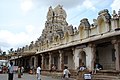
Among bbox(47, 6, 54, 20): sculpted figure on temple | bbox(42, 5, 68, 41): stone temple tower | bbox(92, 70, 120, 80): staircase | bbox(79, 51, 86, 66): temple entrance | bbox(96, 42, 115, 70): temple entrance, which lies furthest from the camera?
bbox(47, 6, 54, 20): sculpted figure on temple

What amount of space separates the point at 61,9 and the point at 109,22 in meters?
33.4

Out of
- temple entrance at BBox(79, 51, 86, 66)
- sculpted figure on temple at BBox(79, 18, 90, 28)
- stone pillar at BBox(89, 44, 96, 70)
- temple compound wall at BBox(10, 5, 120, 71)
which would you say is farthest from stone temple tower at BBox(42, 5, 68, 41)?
stone pillar at BBox(89, 44, 96, 70)

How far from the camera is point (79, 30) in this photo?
1057 inches

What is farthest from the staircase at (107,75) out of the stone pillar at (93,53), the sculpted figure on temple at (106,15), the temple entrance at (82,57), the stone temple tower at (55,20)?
the stone temple tower at (55,20)

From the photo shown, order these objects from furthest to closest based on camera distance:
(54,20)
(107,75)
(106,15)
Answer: (54,20) < (106,15) < (107,75)

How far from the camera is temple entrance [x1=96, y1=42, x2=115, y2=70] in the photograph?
24.2 m

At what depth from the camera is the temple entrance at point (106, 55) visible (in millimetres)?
24172

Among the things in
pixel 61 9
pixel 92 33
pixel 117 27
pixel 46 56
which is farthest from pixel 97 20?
pixel 61 9

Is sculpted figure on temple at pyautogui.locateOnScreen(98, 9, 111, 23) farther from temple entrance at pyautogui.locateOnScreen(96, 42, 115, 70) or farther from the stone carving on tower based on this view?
the stone carving on tower

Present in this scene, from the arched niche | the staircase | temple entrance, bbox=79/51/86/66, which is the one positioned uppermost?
the arched niche

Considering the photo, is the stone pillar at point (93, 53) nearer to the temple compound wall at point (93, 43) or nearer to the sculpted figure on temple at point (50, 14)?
the temple compound wall at point (93, 43)

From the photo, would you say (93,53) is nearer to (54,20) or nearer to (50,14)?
(54,20)

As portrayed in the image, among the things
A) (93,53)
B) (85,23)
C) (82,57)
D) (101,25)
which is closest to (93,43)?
(93,53)

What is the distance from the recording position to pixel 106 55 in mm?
25094
